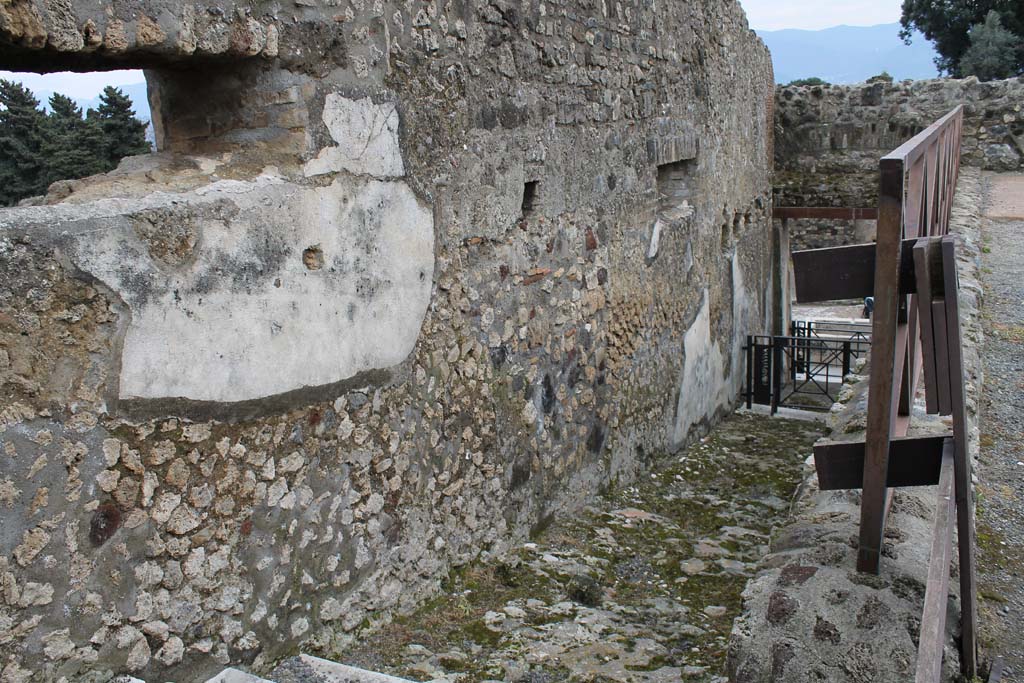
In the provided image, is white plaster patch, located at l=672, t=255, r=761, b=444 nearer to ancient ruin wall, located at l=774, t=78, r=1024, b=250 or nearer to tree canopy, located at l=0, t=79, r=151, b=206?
ancient ruin wall, located at l=774, t=78, r=1024, b=250

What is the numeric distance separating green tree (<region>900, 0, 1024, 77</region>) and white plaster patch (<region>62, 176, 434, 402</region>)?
22.8 metres

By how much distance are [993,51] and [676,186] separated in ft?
59.0

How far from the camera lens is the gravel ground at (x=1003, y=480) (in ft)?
8.21

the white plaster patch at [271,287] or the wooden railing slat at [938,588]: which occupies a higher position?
the white plaster patch at [271,287]

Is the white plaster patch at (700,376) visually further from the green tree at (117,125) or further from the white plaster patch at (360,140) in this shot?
the green tree at (117,125)

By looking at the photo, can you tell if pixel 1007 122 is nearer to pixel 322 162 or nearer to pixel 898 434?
pixel 898 434

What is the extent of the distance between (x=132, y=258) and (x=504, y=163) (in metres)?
1.90

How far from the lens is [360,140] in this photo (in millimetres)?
3084

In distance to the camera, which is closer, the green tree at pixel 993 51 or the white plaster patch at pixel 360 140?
the white plaster patch at pixel 360 140

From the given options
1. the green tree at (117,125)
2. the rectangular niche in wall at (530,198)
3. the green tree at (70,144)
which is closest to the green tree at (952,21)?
the green tree at (117,125)

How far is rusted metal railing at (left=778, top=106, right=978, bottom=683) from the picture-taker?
234cm

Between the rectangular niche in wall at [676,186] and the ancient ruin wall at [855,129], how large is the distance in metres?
5.00

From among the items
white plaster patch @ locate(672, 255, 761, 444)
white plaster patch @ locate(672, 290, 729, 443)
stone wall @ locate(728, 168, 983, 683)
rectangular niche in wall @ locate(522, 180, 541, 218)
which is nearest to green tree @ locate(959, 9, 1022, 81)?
white plaster patch @ locate(672, 255, 761, 444)

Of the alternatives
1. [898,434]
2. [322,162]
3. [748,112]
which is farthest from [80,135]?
[898,434]
